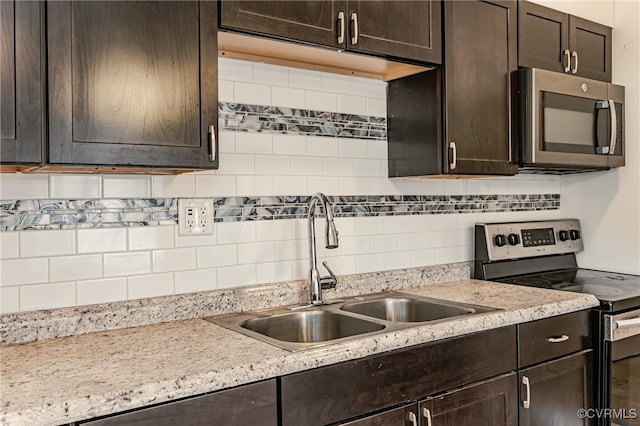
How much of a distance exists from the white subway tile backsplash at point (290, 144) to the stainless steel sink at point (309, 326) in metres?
0.61

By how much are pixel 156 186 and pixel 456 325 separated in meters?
1.05

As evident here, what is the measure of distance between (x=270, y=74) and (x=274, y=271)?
2.42ft

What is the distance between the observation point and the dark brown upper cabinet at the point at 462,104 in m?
2.17

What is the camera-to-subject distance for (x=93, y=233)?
1.69 m

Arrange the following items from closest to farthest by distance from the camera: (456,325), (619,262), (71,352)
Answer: (71,352) < (456,325) < (619,262)

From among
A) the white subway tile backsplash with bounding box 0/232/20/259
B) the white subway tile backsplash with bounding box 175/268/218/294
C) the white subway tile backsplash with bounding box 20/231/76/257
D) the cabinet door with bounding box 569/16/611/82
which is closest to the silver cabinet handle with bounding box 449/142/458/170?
the cabinet door with bounding box 569/16/611/82

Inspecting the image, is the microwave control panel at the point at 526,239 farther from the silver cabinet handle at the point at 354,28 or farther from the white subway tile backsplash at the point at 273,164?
the silver cabinet handle at the point at 354,28

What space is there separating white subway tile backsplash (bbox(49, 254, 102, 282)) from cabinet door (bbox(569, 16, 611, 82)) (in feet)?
7.38

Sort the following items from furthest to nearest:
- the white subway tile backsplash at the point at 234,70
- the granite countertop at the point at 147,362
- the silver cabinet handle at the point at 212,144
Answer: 1. the white subway tile backsplash at the point at 234,70
2. the silver cabinet handle at the point at 212,144
3. the granite countertop at the point at 147,362

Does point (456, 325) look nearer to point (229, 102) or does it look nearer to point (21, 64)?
point (229, 102)

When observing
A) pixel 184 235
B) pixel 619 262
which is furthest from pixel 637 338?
pixel 184 235

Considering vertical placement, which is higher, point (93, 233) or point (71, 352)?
point (93, 233)

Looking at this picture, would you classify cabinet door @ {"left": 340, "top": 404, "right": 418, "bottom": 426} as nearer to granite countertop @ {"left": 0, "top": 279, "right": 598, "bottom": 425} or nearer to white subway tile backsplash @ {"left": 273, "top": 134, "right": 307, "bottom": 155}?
granite countertop @ {"left": 0, "top": 279, "right": 598, "bottom": 425}

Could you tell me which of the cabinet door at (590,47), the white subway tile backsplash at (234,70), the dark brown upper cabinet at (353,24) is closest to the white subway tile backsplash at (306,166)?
the white subway tile backsplash at (234,70)
